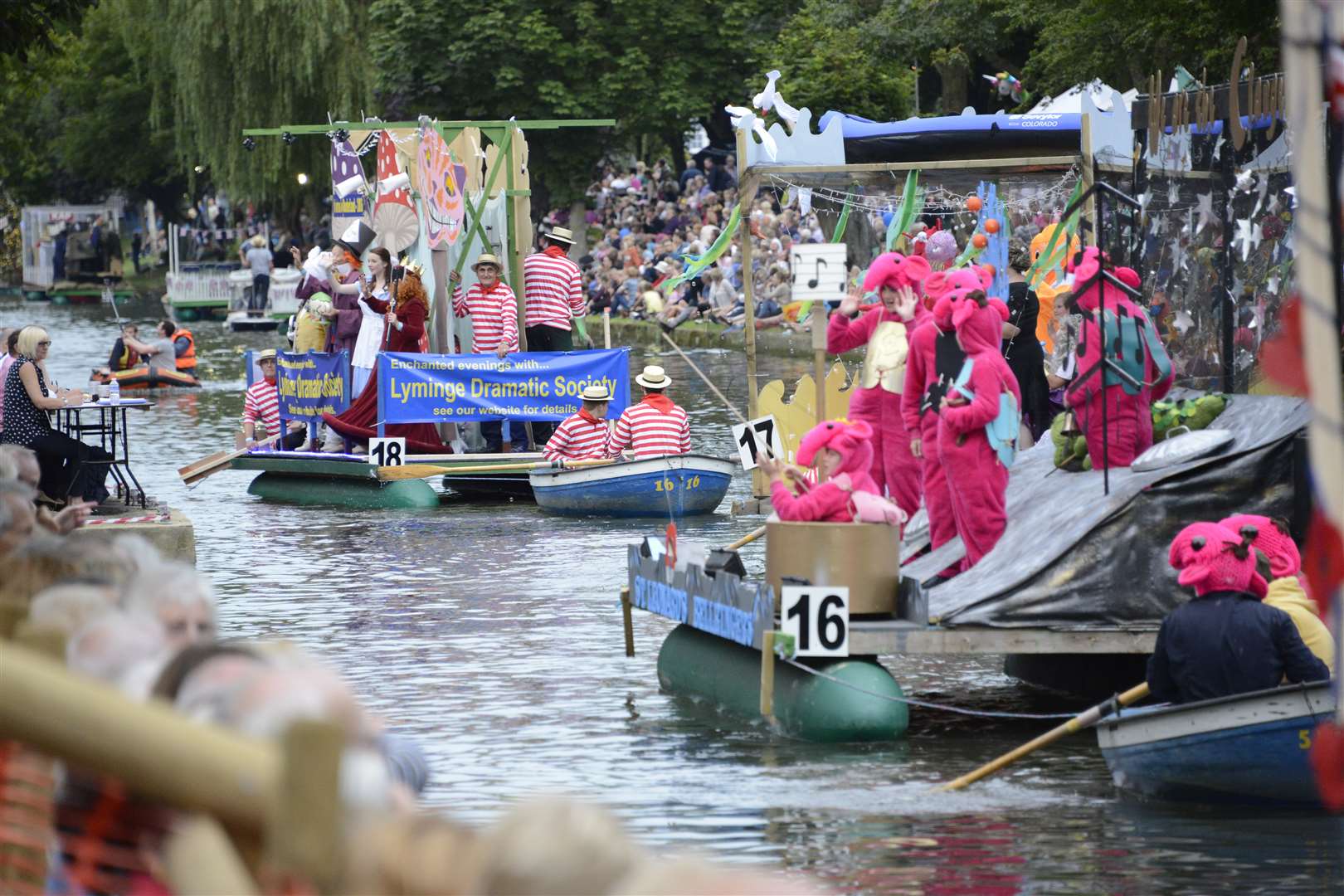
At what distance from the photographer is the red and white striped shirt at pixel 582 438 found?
19.5m

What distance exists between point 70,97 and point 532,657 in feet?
213

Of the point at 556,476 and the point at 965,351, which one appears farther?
the point at 556,476

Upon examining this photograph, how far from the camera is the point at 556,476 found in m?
19.1

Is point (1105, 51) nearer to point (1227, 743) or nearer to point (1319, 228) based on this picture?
point (1227, 743)

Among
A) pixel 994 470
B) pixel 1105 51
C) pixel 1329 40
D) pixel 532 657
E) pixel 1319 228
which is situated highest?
pixel 1105 51

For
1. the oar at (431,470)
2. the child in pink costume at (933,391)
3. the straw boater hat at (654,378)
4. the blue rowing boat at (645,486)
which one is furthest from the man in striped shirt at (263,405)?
the child in pink costume at (933,391)

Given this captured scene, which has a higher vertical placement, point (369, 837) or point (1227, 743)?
point (369, 837)

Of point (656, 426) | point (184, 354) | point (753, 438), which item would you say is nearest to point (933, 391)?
point (753, 438)

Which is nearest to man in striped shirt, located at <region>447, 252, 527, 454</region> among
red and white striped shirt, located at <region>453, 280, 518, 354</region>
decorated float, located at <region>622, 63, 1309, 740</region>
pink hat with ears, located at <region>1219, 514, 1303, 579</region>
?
red and white striped shirt, located at <region>453, 280, 518, 354</region>

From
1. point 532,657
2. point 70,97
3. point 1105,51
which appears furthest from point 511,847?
point 70,97

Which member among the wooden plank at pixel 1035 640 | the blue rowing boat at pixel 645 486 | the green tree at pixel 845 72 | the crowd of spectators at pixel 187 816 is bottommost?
the wooden plank at pixel 1035 640

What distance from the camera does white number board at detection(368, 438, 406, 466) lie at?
20.4m

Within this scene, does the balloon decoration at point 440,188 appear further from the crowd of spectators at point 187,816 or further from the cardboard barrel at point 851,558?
the crowd of spectators at point 187,816

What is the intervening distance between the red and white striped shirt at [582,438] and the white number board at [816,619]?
9.32m
